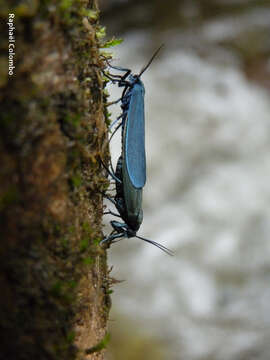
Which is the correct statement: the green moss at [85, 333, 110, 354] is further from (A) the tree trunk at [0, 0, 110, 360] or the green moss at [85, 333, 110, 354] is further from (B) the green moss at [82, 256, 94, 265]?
(B) the green moss at [82, 256, 94, 265]

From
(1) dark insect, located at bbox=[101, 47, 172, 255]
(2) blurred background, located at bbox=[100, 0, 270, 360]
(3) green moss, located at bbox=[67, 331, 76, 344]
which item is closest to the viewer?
(3) green moss, located at bbox=[67, 331, 76, 344]

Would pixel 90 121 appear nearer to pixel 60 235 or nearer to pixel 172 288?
pixel 60 235

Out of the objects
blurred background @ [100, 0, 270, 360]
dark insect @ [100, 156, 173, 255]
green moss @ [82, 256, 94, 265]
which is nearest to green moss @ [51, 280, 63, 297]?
green moss @ [82, 256, 94, 265]

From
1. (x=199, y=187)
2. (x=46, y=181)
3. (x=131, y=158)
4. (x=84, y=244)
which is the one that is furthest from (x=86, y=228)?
(x=199, y=187)

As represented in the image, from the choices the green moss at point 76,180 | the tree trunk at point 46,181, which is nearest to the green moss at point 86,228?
the tree trunk at point 46,181

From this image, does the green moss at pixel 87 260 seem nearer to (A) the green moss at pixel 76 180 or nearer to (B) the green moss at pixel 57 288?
(B) the green moss at pixel 57 288

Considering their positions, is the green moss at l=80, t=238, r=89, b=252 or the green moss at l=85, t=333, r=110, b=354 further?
the green moss at l=85, t=333, r=110, b=354

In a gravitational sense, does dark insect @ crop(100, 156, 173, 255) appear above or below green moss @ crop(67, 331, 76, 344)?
above
